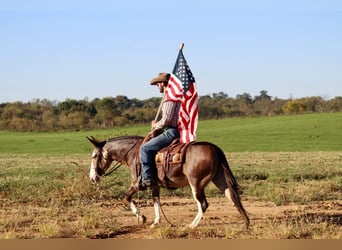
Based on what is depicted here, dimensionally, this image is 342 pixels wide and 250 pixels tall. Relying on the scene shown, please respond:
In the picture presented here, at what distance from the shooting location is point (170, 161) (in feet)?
35.1

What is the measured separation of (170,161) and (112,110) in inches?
2052

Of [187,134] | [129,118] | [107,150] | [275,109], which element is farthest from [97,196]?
[275,109]

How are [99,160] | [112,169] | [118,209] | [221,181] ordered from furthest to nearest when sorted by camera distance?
[118,209] → [112,169] → [99,160] → [221,181]

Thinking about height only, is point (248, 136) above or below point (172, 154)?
below

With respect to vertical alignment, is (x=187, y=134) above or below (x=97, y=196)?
above

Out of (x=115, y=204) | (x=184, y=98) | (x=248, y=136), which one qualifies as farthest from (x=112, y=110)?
(x=184, y=98)

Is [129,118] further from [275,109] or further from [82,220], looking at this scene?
[82,220]

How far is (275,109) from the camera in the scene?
76.0 m

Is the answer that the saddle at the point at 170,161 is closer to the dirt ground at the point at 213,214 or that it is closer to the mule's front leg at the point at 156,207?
the mule's front leg at the point at 156,207

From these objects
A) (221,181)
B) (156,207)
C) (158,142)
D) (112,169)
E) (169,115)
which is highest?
(169,115)

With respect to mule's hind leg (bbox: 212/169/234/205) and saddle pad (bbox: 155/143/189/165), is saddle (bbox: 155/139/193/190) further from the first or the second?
mule's hind leg (bbox: 212/169/234/205)

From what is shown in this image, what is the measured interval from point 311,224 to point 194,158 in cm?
229

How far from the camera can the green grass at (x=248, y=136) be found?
4869 cm

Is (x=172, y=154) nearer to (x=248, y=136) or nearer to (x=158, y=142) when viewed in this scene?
(x=158, y=142)
